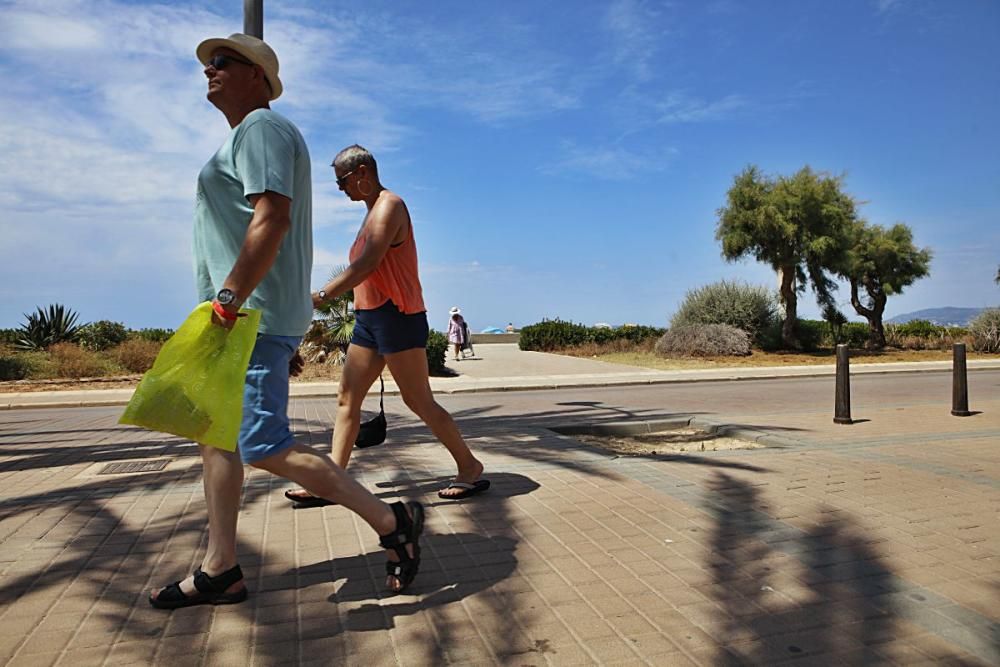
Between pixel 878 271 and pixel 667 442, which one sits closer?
pixel 667 442

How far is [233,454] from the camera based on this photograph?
2.92 m

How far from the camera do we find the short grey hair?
4.32 meters

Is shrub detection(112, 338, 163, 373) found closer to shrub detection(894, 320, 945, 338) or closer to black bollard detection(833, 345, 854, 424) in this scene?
black bollard detection(833, 345, 854, 424)

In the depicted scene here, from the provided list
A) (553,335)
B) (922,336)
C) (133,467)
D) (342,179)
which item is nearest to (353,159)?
(342,179)

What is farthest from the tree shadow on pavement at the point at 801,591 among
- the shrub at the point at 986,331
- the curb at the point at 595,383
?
the shrub at the point at 986,331

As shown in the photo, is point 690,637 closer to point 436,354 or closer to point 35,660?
point 35,660

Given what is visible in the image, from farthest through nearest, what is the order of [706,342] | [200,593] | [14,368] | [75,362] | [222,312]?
[706,342]
[75,362]
[14,368]
[200,593]
[222,312]

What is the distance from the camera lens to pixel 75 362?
1788 centimetres

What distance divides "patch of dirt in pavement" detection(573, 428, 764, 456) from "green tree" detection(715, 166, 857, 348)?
1967 centimetres

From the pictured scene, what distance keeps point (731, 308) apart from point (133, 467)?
2343 centimetres

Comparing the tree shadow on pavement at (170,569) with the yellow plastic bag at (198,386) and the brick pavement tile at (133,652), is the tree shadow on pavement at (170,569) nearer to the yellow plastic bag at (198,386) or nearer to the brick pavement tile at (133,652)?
the brick pavement tile at (133,652)

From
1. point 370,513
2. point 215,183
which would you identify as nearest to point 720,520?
point 370,513

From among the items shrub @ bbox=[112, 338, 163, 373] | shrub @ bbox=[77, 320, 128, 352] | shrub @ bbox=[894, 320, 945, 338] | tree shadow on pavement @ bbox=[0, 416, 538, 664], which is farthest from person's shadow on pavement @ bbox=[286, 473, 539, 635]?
shrub @ bbox=[894, 320, 945, 338]

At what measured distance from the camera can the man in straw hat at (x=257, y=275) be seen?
9.24ft
